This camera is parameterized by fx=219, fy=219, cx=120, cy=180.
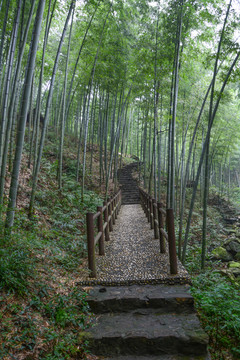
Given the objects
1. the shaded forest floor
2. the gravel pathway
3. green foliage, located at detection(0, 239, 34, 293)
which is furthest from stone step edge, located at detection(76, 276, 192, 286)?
green foliage, located at detection(0, 239, 34, 293)

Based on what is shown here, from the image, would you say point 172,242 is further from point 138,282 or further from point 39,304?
point 39,304

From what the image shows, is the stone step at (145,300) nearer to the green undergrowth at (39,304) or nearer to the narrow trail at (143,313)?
the narrow trail at (143,313)

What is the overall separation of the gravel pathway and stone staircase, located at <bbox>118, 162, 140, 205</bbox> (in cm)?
674

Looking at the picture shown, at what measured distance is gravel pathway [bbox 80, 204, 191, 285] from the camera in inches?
113

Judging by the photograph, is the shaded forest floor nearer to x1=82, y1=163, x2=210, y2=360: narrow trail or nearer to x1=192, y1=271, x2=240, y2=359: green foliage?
x1=192, y1=271, x2=240, y2=359: green foliage

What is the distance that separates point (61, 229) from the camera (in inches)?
191

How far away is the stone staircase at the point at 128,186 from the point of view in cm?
1229

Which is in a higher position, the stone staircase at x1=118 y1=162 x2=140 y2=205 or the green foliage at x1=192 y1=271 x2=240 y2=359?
the stone staircase at x1=118 y1=162 x2=140 y2=205

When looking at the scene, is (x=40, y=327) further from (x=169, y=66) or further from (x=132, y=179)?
(x=132, y=179)

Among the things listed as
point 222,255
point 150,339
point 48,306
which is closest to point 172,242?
point 150,339

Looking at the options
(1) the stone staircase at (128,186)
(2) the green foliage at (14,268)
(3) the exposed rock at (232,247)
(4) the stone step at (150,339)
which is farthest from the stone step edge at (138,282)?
(1) the stone staircase at (128,186)

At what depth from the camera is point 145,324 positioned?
221 cm

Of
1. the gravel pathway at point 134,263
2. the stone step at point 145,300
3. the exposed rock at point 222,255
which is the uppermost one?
the gravel pathway at point 134,263

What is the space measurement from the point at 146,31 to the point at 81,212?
571 centimetres
